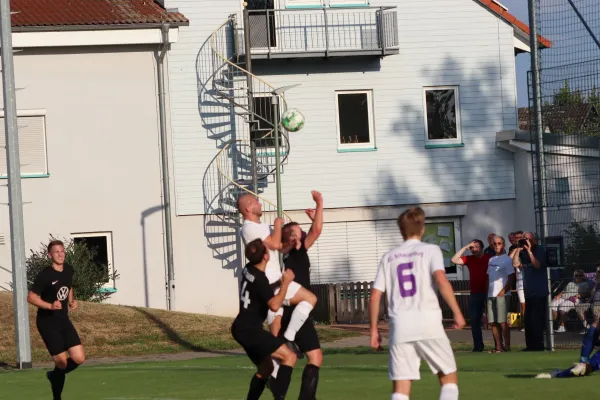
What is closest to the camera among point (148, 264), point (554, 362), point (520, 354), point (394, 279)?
point (394, 279)

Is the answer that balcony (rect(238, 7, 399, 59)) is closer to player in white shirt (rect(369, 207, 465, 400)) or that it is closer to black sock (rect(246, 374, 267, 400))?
black sock (rect(246, 374, 267, 400))

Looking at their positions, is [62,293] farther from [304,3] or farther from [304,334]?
[304,3]

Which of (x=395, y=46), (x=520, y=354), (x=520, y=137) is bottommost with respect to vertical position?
(x=520, y=354)

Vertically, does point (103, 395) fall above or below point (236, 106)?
below

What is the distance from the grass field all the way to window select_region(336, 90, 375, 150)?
26.4ft

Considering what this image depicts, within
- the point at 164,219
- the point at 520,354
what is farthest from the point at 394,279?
the point at 164,219

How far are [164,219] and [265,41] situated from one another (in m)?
5.51

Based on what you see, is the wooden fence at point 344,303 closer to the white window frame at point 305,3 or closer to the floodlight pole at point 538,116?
the white window frame at point 305,3

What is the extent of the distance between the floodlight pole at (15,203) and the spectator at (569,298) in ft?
30.4

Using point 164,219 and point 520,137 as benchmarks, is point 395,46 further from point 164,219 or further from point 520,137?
point 164,219

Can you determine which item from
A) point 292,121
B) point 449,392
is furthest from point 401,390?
point 292,121

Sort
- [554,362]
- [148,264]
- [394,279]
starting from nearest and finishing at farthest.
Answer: [394,279]
[554,362]
[148,264]

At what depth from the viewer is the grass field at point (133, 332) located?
2462cm

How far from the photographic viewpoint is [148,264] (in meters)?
32.3
